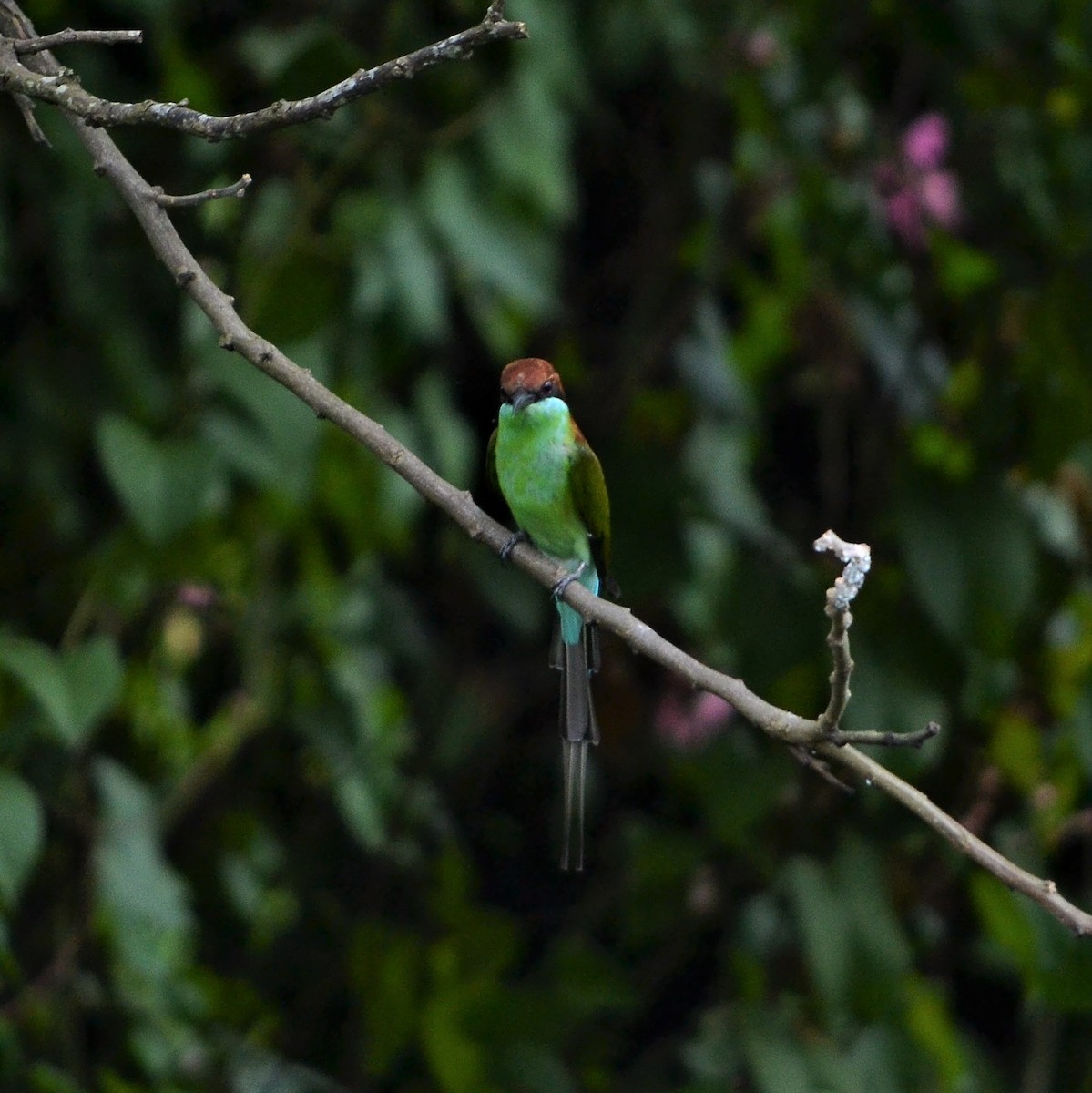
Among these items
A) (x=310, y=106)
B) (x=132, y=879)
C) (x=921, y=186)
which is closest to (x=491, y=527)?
(x=310, y=106)

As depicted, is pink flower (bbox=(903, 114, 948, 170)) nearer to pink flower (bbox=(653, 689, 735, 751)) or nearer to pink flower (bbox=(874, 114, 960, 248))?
pink flower (bbox=(874, 114, 960, 248))

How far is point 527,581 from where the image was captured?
297 cm

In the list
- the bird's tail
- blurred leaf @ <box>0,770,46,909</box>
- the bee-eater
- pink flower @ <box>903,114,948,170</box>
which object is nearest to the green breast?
the bee-eater

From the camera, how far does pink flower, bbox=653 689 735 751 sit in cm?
315

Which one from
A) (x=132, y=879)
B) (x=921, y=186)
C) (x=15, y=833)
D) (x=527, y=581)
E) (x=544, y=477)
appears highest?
(x=921, y=186)

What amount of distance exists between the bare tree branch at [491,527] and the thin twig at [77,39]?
39 mm

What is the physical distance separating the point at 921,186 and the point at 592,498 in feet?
3.36

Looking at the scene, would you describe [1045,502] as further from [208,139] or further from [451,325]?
[208,139]

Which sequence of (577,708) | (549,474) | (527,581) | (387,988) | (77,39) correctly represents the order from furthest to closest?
(527,581)
(387,988)
(549,474)
(577,708)
(77,39)

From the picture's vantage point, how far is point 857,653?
269 cm

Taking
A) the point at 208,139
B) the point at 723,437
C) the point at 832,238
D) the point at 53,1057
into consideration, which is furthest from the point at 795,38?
the point at 53,1057

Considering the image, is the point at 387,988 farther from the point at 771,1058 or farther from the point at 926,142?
the point at 926,142

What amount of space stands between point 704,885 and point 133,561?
121cm

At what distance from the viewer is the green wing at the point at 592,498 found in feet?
7.68
